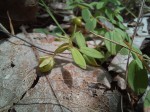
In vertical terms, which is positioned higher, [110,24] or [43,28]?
[110,24]

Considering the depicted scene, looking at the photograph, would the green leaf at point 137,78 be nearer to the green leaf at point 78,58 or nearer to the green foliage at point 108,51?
the green foliage at point 108,51

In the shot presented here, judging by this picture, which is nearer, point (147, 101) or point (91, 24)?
point (147, 101)

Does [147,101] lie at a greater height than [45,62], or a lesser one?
lesser

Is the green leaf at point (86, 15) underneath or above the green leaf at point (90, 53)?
above

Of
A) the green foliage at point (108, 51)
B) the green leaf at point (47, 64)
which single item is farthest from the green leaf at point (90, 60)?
the green leaf at point (47, 64)

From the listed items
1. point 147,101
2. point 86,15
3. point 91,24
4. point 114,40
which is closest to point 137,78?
point 147,101

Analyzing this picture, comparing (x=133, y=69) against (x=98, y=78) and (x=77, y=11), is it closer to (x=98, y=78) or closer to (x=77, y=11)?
(x=98, y=78)

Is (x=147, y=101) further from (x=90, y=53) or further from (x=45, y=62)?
(x=45, y=62)

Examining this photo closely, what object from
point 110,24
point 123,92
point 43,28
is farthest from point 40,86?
point 43,28
